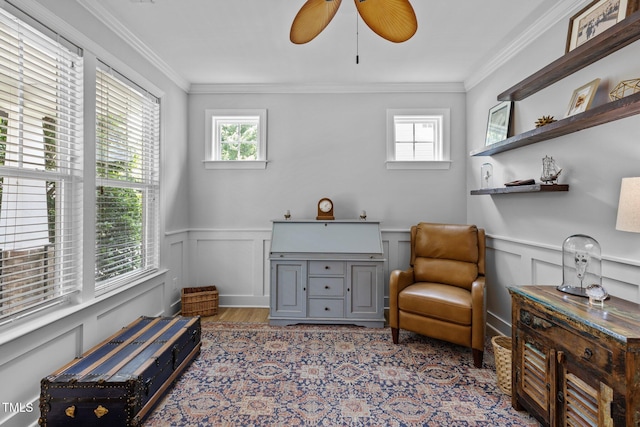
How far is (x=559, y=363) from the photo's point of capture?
5.00 feet

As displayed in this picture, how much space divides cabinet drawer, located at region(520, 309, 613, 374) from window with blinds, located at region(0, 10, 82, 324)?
9.35 ft

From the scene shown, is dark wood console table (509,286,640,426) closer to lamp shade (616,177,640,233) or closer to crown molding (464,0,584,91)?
lamp shade (616,177,640,233)

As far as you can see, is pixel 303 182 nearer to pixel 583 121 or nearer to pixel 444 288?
pixel 444 288

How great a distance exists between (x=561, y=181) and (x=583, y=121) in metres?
0.55

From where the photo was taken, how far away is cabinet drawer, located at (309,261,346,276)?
3.17m

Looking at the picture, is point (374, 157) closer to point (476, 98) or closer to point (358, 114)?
point (358, 114)

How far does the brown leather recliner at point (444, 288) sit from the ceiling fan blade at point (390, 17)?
1.97 meters

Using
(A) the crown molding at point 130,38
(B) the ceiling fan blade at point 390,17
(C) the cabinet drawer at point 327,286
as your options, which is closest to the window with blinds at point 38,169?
(A) the crown molding at point 130,38

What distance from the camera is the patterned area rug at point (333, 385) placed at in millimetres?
1846

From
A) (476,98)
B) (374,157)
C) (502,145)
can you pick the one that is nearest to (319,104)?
(374,157)

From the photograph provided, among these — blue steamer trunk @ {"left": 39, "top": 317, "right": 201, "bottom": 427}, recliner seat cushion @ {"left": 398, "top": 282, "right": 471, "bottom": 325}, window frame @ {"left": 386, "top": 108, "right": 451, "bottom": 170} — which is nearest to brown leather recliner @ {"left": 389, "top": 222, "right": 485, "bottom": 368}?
recliner seat cushion @ {"left": 398, "top": 282, "right": 471, "bottom": 325}

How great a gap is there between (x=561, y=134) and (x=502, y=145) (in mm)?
422

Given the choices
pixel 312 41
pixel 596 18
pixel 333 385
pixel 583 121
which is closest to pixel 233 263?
pixel 333 385

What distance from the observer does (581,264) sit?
5.64 ft
